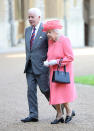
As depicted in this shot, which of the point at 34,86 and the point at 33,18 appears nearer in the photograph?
the point at 33,18

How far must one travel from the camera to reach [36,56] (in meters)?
6.87

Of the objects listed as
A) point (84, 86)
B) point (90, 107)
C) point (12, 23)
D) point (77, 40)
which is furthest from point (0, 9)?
point (90, 107)

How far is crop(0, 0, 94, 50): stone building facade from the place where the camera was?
82.4 feet

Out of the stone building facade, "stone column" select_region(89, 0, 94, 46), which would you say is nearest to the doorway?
"stone column" select_region(89, 0, 94, 46)

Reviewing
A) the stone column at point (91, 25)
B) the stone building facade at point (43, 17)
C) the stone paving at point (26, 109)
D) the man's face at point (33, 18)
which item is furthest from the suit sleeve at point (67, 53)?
the stone column at point (91, 25)

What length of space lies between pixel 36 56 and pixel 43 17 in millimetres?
20908

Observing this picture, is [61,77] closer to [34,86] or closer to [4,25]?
[34,86]

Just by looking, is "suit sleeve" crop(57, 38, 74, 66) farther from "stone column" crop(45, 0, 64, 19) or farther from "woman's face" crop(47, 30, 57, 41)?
"stone column" crop(45, 0, 64, 19)

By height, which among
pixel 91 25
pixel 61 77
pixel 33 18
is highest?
pixel 33 18

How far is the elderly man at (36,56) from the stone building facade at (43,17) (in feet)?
58.3

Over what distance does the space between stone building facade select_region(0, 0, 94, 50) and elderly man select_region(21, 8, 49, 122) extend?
17771mm

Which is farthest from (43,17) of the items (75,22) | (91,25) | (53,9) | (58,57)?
(58,57)

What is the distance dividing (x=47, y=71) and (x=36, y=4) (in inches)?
811

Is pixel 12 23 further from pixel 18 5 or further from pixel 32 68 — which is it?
pixel 32 68
